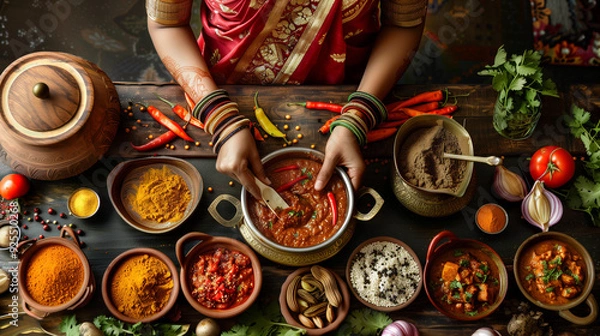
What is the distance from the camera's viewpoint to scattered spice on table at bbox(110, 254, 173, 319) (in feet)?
6.57

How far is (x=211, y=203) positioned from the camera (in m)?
2.12

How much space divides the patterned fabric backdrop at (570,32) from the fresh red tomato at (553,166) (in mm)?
1591

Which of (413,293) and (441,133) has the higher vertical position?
(441,133)

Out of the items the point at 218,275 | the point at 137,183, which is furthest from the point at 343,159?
the point at 137,183

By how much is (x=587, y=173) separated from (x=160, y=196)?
2025 millimetres

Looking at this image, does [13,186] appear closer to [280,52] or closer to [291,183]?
[291,183]

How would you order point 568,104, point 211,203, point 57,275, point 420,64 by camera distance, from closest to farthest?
point 57,275 < point 211,203 < point 568,104 < point 420,64

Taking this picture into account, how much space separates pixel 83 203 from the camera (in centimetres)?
215

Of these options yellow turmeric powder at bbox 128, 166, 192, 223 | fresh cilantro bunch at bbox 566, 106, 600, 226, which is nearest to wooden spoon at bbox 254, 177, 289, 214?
yellow turmeric powder at bbox 128, 166, 192, 223

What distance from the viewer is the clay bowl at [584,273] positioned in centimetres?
201

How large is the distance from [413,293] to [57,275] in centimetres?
151

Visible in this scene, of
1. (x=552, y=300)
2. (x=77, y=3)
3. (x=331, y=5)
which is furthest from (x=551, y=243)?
(x=77, y=3)

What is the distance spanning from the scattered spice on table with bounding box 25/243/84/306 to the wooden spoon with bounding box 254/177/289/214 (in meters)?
0.83

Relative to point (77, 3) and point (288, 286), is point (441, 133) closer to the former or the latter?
point (288, 286)
